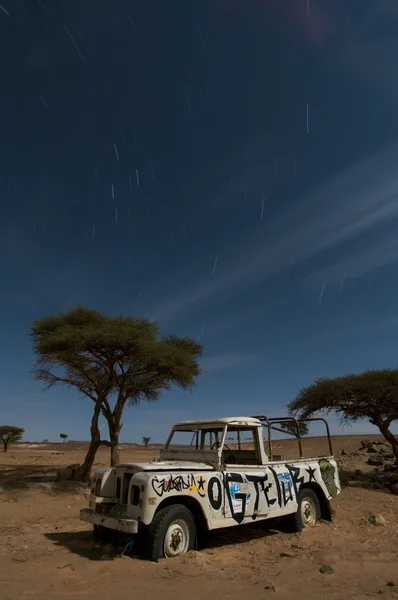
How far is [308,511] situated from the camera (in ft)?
28.6

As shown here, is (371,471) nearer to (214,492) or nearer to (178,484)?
(214,492)

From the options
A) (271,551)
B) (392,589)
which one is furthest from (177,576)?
(392,589)

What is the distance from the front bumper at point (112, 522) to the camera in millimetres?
5719

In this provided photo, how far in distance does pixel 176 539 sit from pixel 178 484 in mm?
829

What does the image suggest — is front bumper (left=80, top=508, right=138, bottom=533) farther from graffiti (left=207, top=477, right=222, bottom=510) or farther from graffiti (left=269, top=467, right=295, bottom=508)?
graffiti (left=269, top=467, right=295, bottom=508)

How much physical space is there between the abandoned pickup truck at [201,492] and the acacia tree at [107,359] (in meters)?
7.81

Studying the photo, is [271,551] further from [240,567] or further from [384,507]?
[384,507]

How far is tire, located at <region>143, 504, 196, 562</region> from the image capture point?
19.1ft

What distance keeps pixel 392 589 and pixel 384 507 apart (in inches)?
297

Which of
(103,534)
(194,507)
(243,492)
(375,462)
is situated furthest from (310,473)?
(375,462)

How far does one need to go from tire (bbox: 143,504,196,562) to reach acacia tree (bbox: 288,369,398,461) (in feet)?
46.6

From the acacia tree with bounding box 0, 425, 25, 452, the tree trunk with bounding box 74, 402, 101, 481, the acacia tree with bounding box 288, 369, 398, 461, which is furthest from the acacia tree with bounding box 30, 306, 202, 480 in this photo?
the acacia tree with bounding box 0, 425, 25, 452

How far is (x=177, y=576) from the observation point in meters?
5.29

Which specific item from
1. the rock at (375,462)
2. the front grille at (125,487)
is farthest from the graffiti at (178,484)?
the rock at (375,462)
